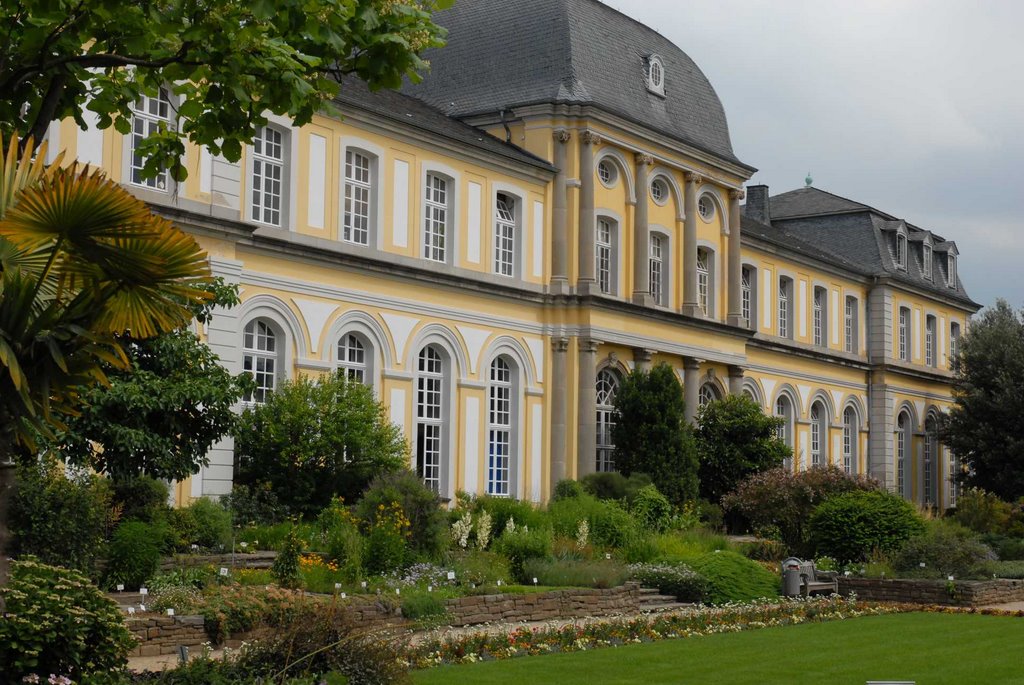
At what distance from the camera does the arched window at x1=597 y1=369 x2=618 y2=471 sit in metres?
35.4

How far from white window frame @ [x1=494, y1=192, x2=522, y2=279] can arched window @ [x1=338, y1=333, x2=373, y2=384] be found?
499cm

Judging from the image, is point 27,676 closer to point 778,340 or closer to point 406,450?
point 406,450

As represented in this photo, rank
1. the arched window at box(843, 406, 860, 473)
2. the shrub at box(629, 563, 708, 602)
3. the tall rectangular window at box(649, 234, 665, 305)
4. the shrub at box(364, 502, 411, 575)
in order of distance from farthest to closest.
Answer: the arched window at box(843, 406, 860, 473), the tall rectangular window at box(649, 234, 665, 305), the shrub at box(629, 563, 708, 602), the shrub at box(364, 502, 411, 575)

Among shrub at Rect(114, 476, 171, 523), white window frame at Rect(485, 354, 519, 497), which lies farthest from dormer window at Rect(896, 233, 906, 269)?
shrub at Rect(114, 476, 171, 523)

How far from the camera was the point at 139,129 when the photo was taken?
24.0 meters

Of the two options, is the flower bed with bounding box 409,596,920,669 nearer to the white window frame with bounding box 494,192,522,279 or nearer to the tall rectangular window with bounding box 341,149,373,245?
the tall rectangular window with bounding box 341,149,373,245

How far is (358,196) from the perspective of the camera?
97.2 feet

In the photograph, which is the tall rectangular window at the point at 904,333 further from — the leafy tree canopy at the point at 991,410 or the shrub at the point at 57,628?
the shrub at the point at 57,628

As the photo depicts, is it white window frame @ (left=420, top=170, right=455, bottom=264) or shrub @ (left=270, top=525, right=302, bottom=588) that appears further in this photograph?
white window frame @ (left=420, top=170, right=455, bottom=264)

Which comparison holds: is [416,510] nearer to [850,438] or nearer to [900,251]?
[850,438]

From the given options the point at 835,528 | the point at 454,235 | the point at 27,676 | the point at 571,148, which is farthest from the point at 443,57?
the point at 27,676

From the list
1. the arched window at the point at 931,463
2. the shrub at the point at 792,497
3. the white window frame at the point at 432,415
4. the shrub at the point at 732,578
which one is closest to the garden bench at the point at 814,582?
the shrub at the point at 732,578

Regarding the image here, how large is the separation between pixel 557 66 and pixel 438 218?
5724mm

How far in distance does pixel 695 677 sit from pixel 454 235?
19.6m
